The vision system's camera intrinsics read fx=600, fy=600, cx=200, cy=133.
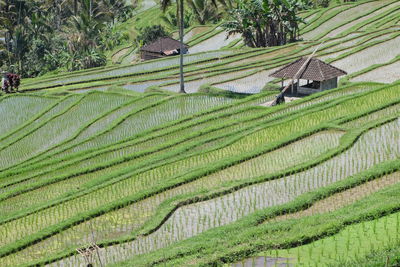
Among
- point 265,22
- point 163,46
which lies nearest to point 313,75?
point 265,22

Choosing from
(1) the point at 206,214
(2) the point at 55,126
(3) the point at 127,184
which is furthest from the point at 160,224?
(2) the point at 55,126

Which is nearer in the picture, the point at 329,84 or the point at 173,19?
the point at 329,84

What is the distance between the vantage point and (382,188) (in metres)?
10.6

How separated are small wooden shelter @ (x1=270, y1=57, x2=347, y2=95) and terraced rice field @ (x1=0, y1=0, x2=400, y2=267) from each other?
0.70 metres

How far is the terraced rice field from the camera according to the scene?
8.75 meters

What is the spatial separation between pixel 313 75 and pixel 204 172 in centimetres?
774

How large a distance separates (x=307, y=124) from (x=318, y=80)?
4031 mm

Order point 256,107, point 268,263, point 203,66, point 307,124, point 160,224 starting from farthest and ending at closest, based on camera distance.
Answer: point 203,66 → point 256,107 → point 307,124 → point 160,224 → point 268,263

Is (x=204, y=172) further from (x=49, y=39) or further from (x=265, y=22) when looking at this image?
(x=49, y=39)

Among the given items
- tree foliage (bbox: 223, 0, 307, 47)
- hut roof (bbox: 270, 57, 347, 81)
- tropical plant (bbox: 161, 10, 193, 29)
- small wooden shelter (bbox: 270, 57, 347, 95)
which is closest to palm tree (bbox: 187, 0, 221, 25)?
tropical plant (bbox: 161, 10, 193, 29)

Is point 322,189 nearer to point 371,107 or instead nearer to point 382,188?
point 382,188

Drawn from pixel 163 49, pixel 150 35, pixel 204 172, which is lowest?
pixel 204 172

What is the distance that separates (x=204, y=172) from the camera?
40.6 ft

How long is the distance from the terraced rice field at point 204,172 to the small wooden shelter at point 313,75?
0.70 meters
